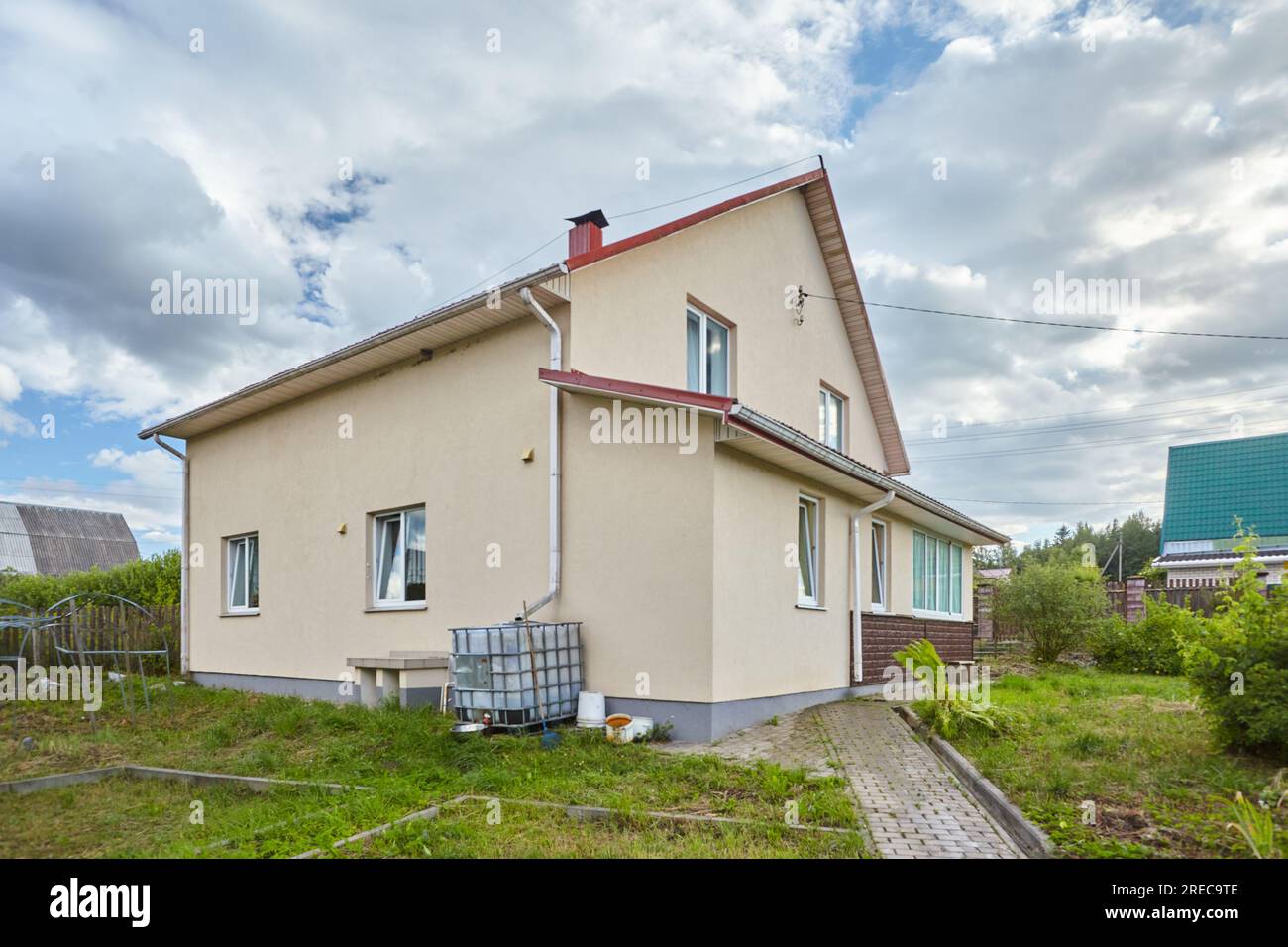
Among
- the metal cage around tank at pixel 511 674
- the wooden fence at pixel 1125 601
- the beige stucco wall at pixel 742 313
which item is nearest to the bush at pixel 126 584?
the metal cage around tank at pixel 511 674

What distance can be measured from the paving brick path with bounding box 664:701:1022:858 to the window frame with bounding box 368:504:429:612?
4.63m

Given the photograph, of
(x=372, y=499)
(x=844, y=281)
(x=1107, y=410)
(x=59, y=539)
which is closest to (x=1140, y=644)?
(x=844, y=281)

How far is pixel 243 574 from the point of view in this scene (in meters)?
13.4

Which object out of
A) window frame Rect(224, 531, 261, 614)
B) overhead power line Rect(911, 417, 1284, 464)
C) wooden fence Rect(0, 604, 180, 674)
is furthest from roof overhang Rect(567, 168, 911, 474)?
overhead power line Rect(911, 417, 1284, 464)

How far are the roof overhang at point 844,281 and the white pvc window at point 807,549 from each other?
388 cm

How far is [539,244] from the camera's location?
38.8ft

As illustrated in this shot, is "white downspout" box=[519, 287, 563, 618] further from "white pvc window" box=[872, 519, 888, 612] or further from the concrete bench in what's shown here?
"white pvc window" box=[872, 519, 888, 612]

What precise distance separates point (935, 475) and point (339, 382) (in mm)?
42165

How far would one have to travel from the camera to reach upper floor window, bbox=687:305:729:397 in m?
10.6

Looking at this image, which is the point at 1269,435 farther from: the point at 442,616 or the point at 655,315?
the point at 442,616

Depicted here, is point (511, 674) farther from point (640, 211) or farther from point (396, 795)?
point (640, 211)

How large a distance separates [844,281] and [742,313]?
3807 mm

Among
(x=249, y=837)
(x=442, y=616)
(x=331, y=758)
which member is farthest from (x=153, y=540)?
(x=249, y=837)

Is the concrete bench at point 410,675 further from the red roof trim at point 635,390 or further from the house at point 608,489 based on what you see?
A: the red roof trim at point 635,390
